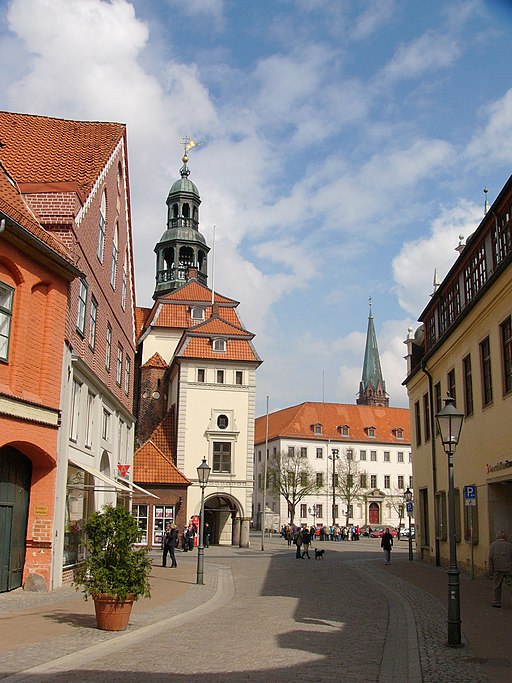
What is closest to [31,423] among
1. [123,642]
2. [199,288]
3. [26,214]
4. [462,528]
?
[26,214]

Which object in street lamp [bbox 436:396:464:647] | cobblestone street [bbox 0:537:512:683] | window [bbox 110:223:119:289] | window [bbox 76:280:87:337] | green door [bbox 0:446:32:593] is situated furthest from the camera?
window [bbox 110:223:119:289]

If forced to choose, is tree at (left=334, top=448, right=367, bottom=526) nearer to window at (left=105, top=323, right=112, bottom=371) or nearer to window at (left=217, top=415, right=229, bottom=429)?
window at (left=217, top=415, right=229, bottom=429)

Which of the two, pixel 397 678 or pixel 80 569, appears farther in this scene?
pixel 80 569

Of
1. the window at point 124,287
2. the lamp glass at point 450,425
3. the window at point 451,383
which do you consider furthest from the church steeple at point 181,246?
the lamp glass at point 450,425

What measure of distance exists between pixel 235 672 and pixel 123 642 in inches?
111

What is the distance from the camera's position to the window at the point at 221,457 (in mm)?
50156

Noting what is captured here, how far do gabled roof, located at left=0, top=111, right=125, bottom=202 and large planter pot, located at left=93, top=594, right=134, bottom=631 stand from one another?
1175 cm

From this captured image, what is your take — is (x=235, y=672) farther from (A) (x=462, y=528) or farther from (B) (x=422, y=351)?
(B) (x=422, y=351)

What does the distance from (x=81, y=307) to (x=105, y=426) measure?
7419 millimetres

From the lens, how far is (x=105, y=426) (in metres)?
28.1

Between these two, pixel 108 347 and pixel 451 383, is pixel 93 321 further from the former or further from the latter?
pixel 451 383

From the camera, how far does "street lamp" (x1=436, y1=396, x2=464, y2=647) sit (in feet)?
37.9

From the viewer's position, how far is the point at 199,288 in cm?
6122

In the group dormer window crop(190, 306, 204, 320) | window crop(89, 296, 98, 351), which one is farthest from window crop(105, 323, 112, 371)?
dormer window crop(190, 306, 204, 320)
